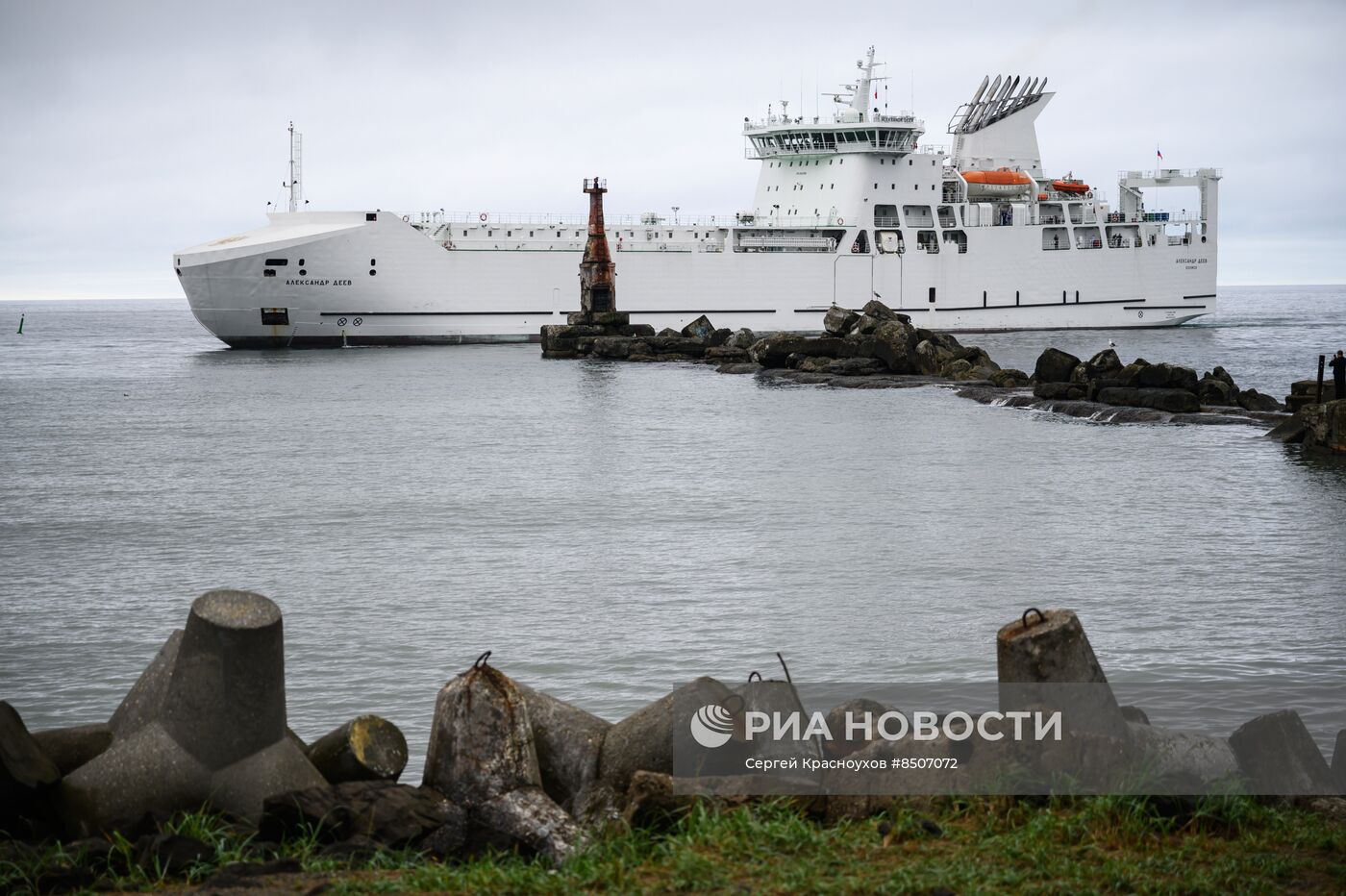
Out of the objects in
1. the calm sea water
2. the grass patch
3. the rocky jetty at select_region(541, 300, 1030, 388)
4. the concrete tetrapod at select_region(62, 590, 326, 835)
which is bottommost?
the calm sea water

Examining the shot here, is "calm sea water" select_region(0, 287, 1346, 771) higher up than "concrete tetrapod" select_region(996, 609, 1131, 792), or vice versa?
"concrete tetrapod" select_region(996, 609, 1131, 792)

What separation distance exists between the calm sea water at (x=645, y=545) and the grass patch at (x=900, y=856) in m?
2.64

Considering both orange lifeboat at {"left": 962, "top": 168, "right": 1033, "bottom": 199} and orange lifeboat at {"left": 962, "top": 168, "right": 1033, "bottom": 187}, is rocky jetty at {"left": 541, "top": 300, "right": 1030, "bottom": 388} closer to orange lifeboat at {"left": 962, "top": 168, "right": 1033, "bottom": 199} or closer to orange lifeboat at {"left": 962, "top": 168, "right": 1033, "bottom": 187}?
orange lifeboat at {"left": 962, "top": 168, "right": 1033, "bottom": 199}

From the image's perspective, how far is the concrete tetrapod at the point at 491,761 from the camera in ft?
15.7

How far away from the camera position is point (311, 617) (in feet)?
32.9

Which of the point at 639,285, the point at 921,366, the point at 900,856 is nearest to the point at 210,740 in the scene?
A: the point at 900,856

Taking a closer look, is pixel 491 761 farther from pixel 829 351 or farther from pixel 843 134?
pixel 843 134

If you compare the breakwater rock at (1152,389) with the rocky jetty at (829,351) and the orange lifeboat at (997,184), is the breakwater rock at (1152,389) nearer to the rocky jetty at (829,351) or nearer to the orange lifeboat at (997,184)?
the rocky jetty at (829,351)

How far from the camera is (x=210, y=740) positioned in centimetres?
502

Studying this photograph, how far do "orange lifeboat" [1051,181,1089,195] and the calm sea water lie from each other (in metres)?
31.9

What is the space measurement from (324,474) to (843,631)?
11.2 meters

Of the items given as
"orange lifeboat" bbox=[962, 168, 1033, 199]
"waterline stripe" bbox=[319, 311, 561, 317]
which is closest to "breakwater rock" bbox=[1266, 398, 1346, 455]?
"waterline stripe" bbox=[319, 311, 561, 317]

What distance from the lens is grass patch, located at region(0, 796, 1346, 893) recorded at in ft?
13.4

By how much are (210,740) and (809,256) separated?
155 ft
